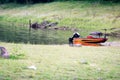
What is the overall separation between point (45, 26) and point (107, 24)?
12558 mm

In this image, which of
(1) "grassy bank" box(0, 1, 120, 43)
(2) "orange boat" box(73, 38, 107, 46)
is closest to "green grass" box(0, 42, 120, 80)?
(2) "orange boat" box(73, 38, 107, 46)

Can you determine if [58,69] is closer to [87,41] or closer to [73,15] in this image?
[87,41]

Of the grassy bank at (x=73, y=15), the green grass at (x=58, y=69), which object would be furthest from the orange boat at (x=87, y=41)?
the grassy bank at (x=73, y=15)

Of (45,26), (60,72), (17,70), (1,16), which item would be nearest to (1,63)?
(17,70)

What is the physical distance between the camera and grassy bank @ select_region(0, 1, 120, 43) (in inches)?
2576

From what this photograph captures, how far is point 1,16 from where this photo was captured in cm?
9344

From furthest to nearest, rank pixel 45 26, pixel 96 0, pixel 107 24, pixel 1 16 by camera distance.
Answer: pixel 1 16 < pixel 96 0 < pixel 45 26 < pixel 107 24

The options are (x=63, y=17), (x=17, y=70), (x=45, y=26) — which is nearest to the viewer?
(x=17, y=70)

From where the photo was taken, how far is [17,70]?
52.6 feet

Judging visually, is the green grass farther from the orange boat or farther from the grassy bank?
the grassy bank

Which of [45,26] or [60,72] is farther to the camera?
[45,26]

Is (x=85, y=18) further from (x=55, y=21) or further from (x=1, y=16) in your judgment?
(x=1, y=16)

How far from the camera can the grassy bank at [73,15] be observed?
6544cm

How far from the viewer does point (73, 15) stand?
75000 millimetres
